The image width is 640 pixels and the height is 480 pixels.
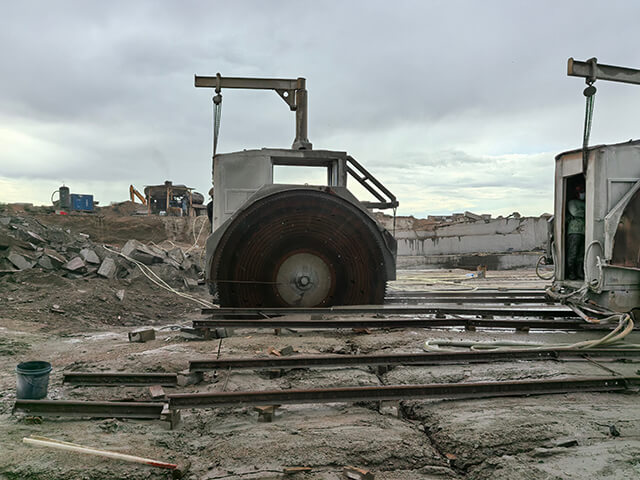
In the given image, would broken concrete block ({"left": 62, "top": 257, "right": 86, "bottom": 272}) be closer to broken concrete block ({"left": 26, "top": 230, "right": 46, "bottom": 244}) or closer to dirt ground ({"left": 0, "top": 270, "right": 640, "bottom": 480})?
broken concrete block ({"left": 26, "top": 230, "right": 46, "bottom": 244})

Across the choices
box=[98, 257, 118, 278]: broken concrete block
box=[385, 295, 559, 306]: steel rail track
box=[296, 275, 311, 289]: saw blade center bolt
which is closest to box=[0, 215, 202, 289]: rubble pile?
box=[98, 257, 118, 278]: broken concrete block

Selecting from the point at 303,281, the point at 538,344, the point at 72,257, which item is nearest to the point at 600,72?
the point at 538,344

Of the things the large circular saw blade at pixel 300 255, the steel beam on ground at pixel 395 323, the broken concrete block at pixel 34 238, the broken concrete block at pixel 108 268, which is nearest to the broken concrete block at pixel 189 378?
the steel beam on ground at pixel 395 323

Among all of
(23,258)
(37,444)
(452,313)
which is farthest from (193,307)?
(37,444)

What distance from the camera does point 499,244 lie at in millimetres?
22203

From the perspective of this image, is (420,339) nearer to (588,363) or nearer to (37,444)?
(588,363)

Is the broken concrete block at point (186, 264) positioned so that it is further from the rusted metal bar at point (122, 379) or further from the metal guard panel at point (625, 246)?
the metal guard panel at point (625, 246)

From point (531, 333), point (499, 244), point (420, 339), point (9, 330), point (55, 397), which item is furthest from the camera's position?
point (499, 244)

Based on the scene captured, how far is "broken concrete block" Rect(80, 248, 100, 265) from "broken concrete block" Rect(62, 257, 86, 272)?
23 cm

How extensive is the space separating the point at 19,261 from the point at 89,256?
1.50m

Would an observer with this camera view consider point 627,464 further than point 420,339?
No

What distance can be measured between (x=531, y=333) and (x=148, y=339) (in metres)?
4.84

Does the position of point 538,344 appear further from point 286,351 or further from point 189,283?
point 189,283

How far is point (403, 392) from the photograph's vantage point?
3543 mm
